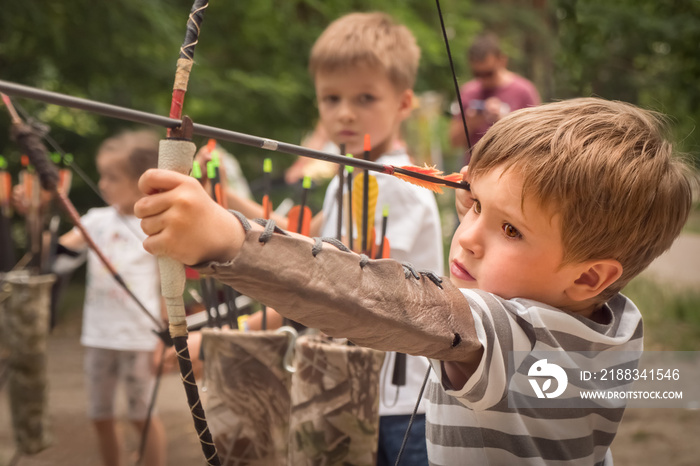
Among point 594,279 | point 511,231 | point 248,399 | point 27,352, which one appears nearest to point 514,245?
point 511,231

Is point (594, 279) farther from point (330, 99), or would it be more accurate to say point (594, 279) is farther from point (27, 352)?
point (27, 352)

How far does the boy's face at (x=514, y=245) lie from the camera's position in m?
1.09

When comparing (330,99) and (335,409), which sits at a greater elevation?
(330,99)

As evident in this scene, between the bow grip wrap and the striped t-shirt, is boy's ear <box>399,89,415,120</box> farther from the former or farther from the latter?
the bow grip wrap

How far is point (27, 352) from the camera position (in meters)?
3.06

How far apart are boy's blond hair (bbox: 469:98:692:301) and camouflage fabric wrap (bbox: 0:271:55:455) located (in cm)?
242

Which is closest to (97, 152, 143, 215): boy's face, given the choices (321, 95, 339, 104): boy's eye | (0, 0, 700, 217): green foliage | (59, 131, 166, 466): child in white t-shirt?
(59, 131, 166, 466): child in white t-shirt

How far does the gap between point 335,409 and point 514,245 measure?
1.73 feet

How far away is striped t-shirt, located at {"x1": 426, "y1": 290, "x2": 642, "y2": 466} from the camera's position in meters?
1.03

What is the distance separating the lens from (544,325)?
1.08 metres

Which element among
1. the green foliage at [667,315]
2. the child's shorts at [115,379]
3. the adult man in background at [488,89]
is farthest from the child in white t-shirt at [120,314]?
the green foliage at [667,315]

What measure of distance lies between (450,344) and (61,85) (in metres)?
4.66

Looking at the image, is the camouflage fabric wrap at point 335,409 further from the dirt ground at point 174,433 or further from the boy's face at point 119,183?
the dirt ground at point 174,433

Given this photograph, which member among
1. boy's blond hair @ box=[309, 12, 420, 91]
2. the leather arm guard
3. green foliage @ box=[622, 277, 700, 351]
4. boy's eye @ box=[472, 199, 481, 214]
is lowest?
green foliage @ box=[622, 277, 700, 351]
